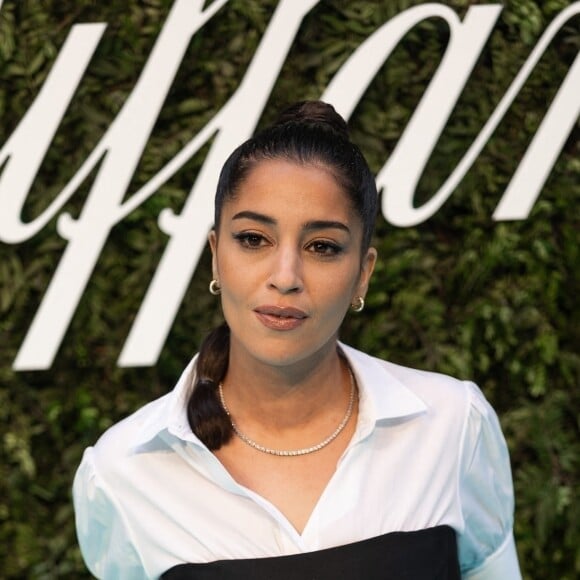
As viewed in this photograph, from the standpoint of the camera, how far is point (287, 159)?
1.84 meters

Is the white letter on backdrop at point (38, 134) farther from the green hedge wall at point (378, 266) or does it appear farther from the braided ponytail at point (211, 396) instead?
the braided ponytail at point (211, 396)

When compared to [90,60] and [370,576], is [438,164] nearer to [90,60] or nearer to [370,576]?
[90,60]

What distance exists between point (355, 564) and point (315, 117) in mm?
683

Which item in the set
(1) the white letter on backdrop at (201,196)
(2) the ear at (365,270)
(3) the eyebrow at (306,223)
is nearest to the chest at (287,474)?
(2) the ear at (365,270)

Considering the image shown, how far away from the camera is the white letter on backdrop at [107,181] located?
3262 millimetres

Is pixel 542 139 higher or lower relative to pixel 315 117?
lower

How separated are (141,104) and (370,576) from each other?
178cm

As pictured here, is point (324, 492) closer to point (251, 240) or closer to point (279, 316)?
point (279, 316)

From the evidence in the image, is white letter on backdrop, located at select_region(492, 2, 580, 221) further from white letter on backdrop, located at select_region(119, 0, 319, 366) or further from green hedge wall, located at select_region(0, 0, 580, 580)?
white letter on backdrop, located at select_region(119, 0, 319, 366)

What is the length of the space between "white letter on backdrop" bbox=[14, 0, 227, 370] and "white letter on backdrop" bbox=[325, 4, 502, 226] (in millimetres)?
412

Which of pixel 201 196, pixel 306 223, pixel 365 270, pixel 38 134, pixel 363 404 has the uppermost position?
pixel 306 223

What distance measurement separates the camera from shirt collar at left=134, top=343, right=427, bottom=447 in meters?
1.90

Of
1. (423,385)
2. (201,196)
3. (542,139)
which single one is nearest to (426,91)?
(542,139)

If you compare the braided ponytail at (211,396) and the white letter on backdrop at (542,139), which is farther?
the white letter on backdrop at (542,139)
